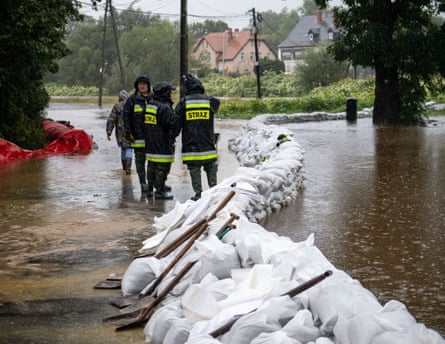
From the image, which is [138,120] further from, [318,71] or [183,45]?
[318,71]

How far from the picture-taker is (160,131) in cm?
1145

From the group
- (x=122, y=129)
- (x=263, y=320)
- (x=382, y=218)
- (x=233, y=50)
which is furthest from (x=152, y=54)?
(x=263, y=320)

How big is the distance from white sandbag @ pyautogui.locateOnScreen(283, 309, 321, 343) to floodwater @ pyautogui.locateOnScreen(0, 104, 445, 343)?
54.5 inches

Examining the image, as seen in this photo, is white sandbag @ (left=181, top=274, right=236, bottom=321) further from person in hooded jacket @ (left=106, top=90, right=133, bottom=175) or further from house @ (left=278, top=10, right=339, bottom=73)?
house @ (left=278, top=10, right=339, bottom=73)

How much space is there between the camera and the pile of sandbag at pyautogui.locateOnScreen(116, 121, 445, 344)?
452 centimetres

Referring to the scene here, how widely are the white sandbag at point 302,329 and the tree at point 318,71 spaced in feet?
209

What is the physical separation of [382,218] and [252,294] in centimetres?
547

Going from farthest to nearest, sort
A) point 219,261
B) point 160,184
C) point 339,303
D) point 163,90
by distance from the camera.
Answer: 1. point 160,184
2. point 163,90
3. point 219,261
4. point 339,303

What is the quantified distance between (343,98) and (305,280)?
121ft

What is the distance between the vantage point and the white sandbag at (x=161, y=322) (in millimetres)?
5445

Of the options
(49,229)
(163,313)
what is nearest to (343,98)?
(49,229)

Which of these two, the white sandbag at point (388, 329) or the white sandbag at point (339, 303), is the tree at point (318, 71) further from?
the white sandbag at point (388, 329)

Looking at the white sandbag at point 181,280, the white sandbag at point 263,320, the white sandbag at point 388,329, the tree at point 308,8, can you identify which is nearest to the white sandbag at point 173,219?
the white sandbag at point 181,280

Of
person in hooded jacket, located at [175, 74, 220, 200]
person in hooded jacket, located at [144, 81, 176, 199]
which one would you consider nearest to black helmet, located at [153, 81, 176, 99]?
person in hooded jacket, located at [144, 81, 176, 199]
